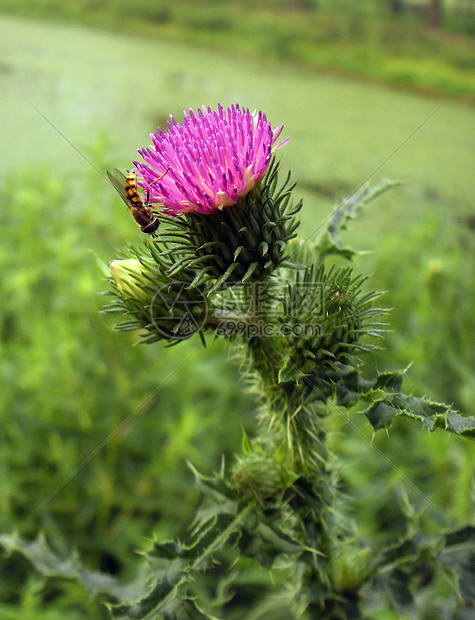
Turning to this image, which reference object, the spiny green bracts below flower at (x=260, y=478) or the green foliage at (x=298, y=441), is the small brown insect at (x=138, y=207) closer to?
the green foliage at (x=298, y=441)

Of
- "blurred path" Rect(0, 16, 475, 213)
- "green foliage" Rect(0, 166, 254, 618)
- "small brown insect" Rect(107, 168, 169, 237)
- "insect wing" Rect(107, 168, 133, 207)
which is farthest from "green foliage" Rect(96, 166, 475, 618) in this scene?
"blurred path" Rect(0, 16, 475, 213)

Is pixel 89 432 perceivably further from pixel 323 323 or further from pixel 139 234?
pixel 323 323

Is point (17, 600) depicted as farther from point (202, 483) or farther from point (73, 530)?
point (202, 483)

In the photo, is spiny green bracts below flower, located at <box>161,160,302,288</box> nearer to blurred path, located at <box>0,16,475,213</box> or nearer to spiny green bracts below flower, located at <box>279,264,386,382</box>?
spiny green bracts below flower, located at <box>279,264,386,382</box>

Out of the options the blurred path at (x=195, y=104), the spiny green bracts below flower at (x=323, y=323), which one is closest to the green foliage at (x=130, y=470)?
the spiny green bracts below flower at (x=323, y=323)

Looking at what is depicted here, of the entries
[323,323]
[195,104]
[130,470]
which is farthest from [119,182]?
[195,104]

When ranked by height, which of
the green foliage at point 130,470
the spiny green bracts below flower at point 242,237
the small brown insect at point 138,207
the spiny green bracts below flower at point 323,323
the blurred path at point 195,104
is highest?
the blurred path at point 195,104
